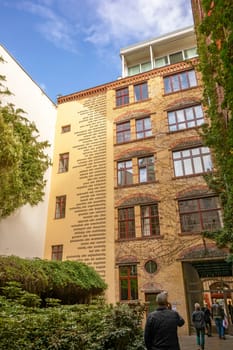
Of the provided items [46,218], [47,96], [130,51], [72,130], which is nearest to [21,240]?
[46,218]

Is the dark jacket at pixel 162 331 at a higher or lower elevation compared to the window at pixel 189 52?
lower

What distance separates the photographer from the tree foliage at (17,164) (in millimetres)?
11289

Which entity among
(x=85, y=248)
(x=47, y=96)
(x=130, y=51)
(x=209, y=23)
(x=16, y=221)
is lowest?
(x=85, y=248)

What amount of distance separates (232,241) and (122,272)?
7314 millimetres

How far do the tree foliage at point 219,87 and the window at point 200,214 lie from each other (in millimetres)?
2275

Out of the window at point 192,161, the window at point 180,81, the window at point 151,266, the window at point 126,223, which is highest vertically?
the window at point 180,81

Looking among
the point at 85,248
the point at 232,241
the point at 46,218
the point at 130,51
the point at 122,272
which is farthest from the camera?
the point at 130,51

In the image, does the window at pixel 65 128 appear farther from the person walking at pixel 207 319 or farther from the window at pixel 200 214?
the person walking at pixel 207 319

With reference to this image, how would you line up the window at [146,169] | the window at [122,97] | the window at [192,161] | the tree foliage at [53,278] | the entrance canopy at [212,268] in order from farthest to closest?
the window at [122,97], the window at [146,169], the window at [192,161], the entrance canopy at [212,268], the tree foliage at [53,278]

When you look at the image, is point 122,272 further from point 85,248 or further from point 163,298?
point 163,298

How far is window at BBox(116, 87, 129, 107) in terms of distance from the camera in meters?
21.2

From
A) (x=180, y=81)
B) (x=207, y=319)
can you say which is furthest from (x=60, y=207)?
(x=180, y=81)

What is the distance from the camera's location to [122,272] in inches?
623

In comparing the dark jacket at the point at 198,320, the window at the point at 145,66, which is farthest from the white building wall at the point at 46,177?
the dark jacket at the point at 198,320
